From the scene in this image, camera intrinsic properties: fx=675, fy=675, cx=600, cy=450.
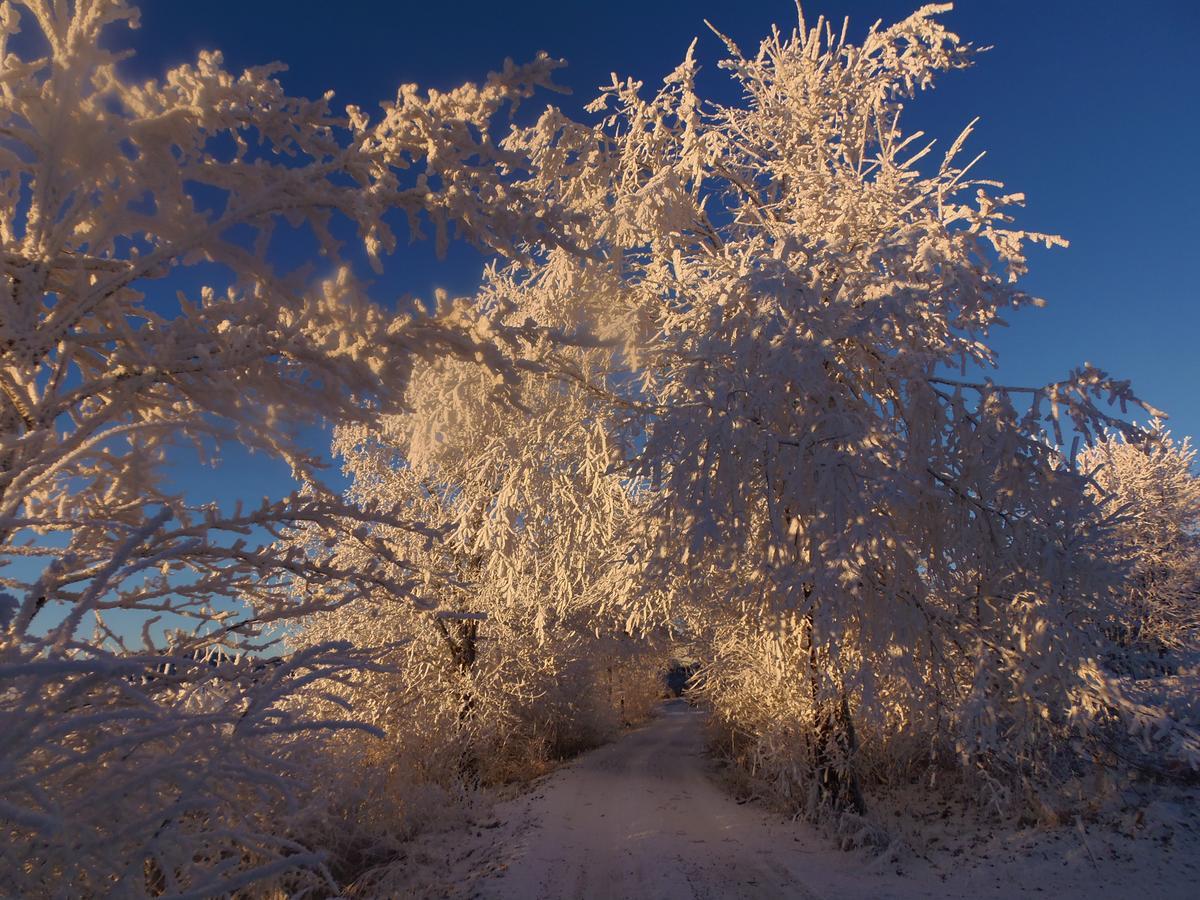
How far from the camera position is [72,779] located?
2.44 m

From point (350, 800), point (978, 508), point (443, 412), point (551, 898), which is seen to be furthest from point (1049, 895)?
point (443, 412)

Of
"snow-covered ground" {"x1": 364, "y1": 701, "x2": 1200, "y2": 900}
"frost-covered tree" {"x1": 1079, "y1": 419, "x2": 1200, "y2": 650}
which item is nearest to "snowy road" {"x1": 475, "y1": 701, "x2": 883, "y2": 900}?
"snow-covered ground" {"x1": 364, "y1": 701, "x2": 1200, "y2": 900}

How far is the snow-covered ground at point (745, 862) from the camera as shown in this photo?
570cm

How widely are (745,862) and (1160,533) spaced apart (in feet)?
62.8

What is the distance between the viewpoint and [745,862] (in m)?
6.42

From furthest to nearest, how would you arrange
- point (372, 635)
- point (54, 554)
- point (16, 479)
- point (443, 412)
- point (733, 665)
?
point (372, 635) → point (733, 665) → point (443, 412) → point (54, 554) → point (16, 479)

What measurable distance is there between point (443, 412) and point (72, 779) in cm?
707

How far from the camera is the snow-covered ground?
18.7 feet

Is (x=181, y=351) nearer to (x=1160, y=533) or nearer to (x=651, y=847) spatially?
(x=651, y=847)

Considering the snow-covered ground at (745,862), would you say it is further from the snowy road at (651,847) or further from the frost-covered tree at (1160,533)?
the frost-covered tree at (1160,533)

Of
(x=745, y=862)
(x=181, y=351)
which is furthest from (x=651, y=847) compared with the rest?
(x=181, y=351)

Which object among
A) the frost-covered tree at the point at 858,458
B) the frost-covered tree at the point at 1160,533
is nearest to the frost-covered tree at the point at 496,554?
the frost-covered tree at the point at 858,458

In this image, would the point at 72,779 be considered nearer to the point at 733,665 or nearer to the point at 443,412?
the point at 443,412

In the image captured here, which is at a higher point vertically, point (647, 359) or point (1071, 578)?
point (647, 359)
